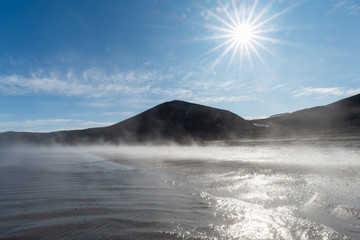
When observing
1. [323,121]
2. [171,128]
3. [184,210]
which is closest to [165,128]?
[171,128]

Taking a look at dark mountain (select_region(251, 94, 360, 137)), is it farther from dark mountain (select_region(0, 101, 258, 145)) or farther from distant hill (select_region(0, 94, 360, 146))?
dark mountain (select_region(0, 101, 258, 145))

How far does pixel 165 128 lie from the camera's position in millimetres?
81438

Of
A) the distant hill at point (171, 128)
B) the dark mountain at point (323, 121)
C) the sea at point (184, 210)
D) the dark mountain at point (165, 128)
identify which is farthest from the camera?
the dark mountain at point (165, 128)

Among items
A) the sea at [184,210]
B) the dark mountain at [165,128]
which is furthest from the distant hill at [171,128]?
the sea at [184,210]

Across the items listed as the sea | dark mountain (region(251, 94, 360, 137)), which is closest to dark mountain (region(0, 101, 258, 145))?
dark mountain (region(251, 94, 360, 137))

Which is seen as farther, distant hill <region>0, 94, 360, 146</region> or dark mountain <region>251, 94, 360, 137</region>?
distant hill <region>0, 94, 360, 146</region>

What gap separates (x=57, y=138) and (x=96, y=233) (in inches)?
3836

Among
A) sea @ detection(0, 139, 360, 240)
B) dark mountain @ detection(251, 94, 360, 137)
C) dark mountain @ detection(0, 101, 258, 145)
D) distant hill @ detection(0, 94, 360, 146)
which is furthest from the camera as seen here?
dark mountain @ detection(0, 101, 258, 145)

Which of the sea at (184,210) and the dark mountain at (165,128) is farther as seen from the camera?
the dark mountain at (165,128)

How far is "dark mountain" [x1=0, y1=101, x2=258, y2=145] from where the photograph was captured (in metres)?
75.5

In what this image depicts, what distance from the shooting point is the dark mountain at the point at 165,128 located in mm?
75500

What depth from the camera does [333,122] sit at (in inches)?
1895

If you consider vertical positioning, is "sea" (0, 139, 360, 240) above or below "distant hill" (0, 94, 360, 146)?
below

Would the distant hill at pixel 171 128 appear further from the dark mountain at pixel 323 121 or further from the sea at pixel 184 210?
the sea at pixel 184 210
